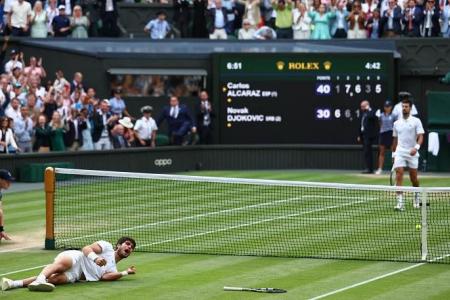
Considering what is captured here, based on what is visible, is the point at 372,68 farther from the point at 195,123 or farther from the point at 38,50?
the point at 38,50

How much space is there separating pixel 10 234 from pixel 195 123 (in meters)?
15.6

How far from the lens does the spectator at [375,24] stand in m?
39.9

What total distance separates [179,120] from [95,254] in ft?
66.8

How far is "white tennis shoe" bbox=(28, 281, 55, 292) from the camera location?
16578 millimetres

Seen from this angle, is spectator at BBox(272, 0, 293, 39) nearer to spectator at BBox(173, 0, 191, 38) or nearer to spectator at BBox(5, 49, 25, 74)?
spectator at BBox(173, 0, 191, 38)

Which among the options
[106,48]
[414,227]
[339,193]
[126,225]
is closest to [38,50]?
[106,48]

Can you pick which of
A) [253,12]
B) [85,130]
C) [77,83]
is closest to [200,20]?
[253,12]

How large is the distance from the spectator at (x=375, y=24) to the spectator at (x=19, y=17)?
10476 millimetres

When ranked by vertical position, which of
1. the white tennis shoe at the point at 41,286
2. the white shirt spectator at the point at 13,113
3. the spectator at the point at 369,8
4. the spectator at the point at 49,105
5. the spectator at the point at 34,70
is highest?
the spectator at the point at 369,8

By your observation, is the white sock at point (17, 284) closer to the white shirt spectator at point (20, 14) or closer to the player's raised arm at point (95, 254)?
the player's raised arm at point (95, 254)

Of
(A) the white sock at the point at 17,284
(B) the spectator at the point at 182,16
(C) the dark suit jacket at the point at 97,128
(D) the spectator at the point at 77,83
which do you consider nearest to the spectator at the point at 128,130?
(C) the dark suit jacket at the point at 97,128

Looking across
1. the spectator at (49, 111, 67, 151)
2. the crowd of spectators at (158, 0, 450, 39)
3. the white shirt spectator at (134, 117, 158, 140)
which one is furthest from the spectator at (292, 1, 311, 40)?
the spectator at (49, 111, 67, 151)

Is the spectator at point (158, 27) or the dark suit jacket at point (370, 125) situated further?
the spectator at point (158, 27)

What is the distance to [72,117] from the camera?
116 ft
